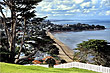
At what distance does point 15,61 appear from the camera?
721cm

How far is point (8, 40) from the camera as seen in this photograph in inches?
285

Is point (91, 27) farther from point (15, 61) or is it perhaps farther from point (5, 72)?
point (5, 72)

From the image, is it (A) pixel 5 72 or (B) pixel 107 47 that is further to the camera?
(B) pixel 107 47

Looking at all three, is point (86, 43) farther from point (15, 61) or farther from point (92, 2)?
point (92, 2)

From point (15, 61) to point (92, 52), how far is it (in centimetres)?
439

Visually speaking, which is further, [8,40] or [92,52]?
[92,52]

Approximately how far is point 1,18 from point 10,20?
430mm

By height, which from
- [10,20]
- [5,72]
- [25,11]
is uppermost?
[25,11]

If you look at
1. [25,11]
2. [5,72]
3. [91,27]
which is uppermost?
[25,11]

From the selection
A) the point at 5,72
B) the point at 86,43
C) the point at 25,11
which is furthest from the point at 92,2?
the point at 5,72

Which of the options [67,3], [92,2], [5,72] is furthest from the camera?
[92,2]

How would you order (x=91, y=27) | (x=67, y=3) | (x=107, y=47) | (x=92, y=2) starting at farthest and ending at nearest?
1. (x=91, y=27)
2. (x=92, y=2)
3. (x=67, y=3)
4. (x=107, y=47)

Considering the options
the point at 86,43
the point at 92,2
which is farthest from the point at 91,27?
the point at 86,43

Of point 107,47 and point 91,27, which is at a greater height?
point 107,47
